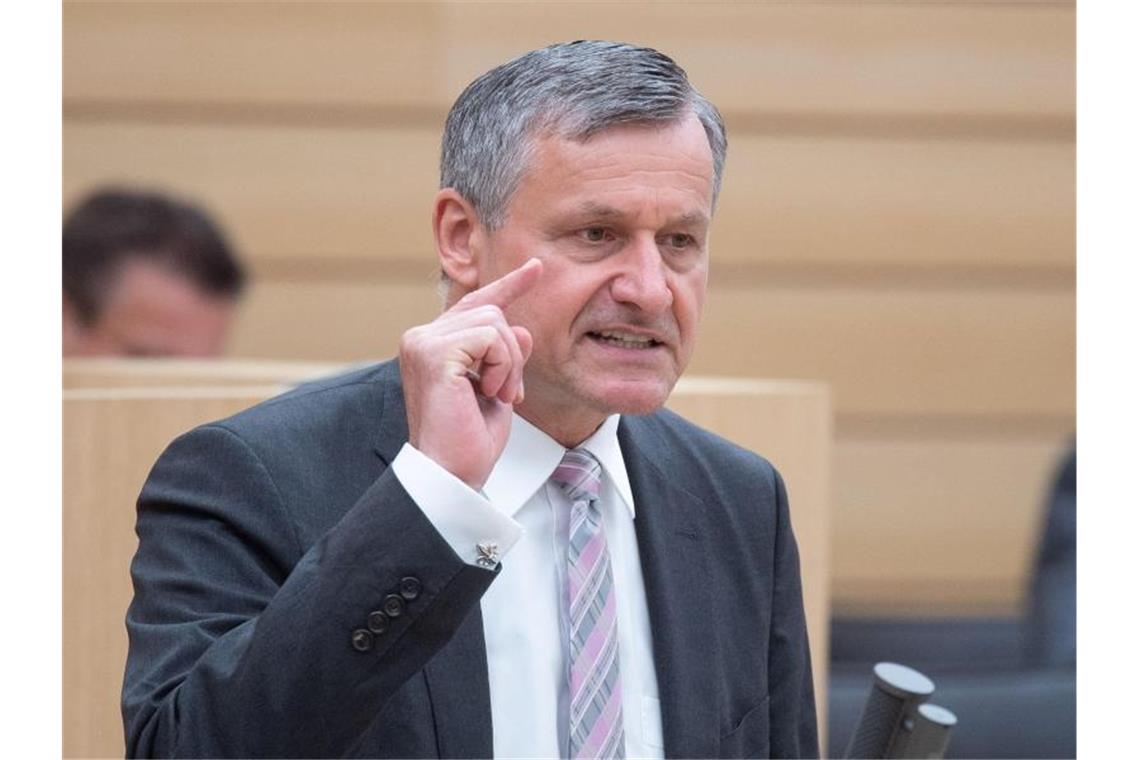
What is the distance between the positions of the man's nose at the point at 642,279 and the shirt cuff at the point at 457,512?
374 millimetres

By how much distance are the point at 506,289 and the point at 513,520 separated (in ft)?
0.85

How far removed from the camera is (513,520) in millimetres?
1915

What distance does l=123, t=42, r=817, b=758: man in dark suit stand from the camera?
5.98 feet

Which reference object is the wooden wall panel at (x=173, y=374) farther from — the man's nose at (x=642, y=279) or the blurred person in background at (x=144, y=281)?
the man's nose at (x=642, y=279)

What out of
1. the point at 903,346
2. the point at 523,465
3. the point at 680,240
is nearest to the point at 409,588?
the point at 523,465

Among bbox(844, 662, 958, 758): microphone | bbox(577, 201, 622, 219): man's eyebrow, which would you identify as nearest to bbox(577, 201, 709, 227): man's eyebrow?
bbox(577, 201, 622, 219): man's eyebrow

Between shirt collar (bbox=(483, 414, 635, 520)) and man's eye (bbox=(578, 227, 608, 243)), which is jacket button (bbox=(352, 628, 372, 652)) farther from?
man's eye (bbox=(578, 227, 608, 243))

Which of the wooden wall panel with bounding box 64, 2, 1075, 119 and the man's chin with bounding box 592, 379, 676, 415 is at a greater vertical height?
the wooden wall panel with bounding box 64, 2, 1075, 119

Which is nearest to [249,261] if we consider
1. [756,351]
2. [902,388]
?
[756,351]

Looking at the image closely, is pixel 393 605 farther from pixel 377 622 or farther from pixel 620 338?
pixel 620 338

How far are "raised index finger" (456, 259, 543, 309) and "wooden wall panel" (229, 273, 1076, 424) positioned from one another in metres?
4.43

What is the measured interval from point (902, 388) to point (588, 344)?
4678 mm

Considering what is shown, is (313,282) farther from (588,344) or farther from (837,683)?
(588,344)

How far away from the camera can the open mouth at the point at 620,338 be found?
7.04 ft
